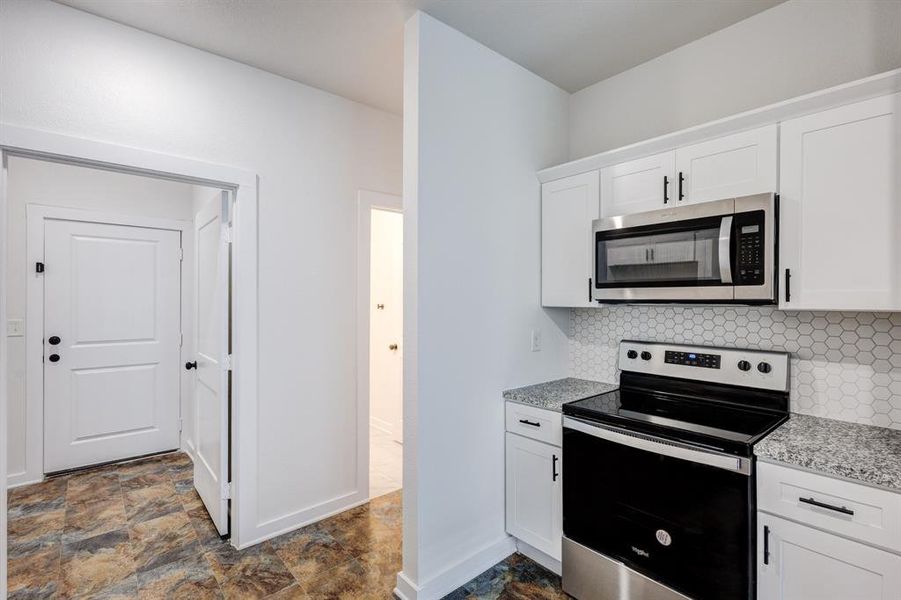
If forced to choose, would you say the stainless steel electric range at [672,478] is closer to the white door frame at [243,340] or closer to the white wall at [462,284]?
the white wall at [462,284]

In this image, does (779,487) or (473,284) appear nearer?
(779,487)

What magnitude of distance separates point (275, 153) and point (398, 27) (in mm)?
1031

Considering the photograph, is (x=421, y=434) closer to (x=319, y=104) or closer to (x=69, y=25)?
(x=319, y=104)

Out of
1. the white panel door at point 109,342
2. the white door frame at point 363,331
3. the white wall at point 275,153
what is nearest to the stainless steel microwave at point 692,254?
the white door frame at point 363,331

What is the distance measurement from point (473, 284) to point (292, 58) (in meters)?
1.62

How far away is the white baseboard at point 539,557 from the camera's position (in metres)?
2.21

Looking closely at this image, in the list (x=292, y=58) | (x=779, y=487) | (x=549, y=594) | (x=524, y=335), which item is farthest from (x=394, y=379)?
(x=779, y=487)

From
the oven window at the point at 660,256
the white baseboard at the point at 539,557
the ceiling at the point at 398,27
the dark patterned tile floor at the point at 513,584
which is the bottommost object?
the dark patterned tile floor at the point at 513,584

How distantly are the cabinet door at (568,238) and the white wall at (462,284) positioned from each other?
66 millimetres

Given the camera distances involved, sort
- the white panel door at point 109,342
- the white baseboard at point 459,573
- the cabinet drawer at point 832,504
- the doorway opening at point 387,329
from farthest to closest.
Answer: the doorway opening at point 387,329 < the white panel door at point 109,342 < the white baseboard at point 459,573 < the cabinet drawer at point 832,504

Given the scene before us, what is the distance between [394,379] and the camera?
430 centimetres

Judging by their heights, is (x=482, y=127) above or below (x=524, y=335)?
above

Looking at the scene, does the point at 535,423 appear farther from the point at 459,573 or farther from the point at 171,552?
the point at 171,552

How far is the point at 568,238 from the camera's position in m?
2.46
